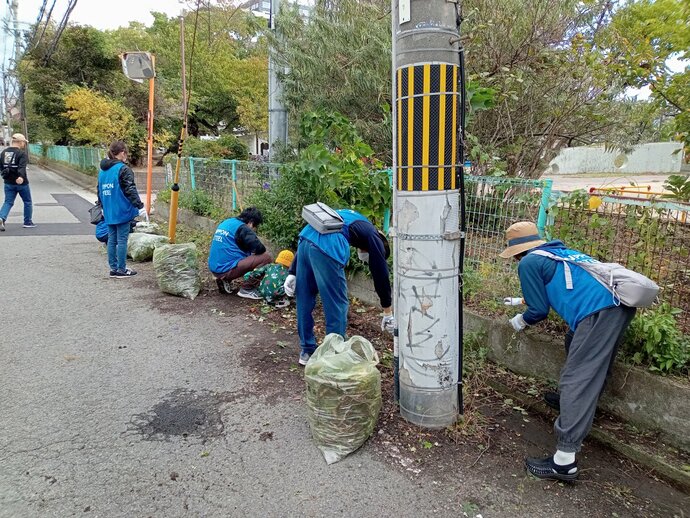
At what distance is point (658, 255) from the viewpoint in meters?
3.15

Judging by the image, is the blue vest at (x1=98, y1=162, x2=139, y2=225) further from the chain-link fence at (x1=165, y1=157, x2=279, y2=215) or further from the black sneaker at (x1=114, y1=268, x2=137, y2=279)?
the chain-link fence at (x1=165, y1=157, x2=279, y2=215)

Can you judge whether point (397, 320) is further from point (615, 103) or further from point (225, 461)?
point (615, 103)

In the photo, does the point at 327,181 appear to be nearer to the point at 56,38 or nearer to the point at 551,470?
the point at 551,470

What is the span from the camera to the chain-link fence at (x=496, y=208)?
152 inches

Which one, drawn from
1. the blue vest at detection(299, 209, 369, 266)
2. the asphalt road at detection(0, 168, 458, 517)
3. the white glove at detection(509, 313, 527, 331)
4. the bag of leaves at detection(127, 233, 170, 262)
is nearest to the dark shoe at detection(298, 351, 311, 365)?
the asphalt road at detection(0, 168, 458, 517)

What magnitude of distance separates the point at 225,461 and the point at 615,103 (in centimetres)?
691

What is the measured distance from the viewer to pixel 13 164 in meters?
9.43

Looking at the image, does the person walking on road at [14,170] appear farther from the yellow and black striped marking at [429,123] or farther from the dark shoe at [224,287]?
the yellow and black striped marking at [429,123]

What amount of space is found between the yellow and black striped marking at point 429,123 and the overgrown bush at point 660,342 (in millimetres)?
1458

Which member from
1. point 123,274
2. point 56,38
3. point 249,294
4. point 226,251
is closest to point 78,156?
point 56,38

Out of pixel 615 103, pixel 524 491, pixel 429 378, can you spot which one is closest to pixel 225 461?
pixel 429 378

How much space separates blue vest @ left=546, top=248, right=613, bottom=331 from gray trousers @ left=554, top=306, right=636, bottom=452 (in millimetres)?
48

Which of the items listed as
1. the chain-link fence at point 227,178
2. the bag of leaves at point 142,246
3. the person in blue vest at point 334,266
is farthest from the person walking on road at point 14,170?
the person in blue vest at point 334,266

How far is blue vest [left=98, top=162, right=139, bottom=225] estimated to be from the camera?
6.30 m
